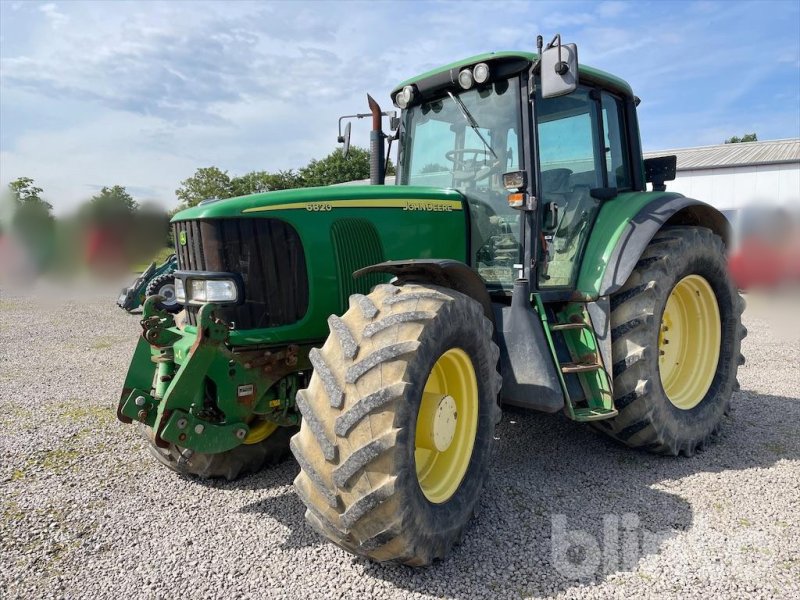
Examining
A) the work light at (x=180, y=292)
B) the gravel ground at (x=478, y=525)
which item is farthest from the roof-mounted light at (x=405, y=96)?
the gravel ground at (x=478, y=525)

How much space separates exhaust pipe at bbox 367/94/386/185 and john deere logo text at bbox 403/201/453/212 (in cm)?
104

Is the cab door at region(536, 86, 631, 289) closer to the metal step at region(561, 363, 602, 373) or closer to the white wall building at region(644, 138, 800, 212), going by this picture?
the metal step at region(561, 363, 602, 373)

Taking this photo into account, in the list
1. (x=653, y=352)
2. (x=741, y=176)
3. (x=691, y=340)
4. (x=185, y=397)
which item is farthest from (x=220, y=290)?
(x=741, y=176)

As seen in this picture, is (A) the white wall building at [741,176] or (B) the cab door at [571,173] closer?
(B) the cab door at [571,173]

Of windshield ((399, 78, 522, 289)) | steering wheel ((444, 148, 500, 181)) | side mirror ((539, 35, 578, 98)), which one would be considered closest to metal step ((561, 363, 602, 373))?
windshield ((399, 78, 522, 289))

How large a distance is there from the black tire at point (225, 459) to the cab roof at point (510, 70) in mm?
2653

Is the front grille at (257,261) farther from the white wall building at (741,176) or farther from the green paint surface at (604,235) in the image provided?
the white wall building at (741,176)

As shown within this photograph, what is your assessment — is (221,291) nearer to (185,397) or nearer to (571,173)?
(185,397)

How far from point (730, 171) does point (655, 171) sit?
16.7m

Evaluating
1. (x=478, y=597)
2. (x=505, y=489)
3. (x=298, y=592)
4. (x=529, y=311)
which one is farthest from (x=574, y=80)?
(x=298, y=592)

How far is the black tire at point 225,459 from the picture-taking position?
358cm

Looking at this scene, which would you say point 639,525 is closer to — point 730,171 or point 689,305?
point 689,305

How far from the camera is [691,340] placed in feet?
15.1

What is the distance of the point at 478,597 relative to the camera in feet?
8.23
